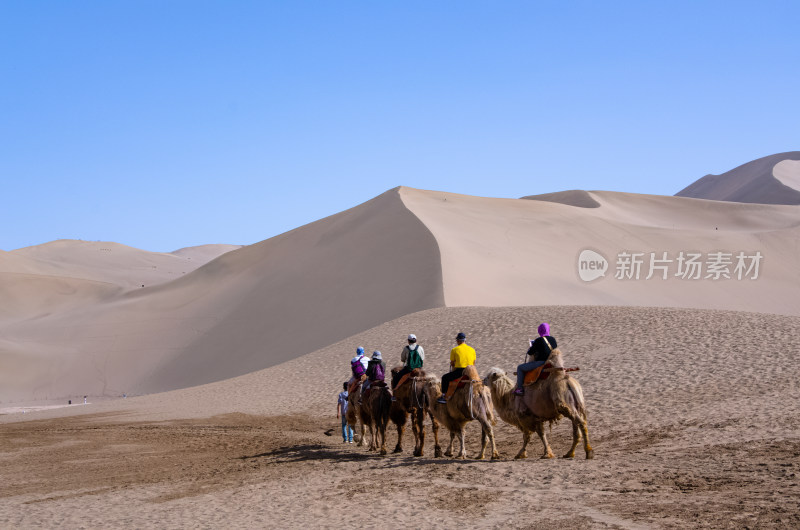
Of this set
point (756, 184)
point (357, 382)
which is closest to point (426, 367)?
point (357, 382)

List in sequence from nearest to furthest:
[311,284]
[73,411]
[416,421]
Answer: [416,421] < [73,411] < [311,284]

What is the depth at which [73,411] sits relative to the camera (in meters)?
29.8

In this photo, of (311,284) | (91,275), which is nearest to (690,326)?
(311,284)

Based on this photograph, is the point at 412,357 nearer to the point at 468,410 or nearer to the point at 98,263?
the point at 468,410

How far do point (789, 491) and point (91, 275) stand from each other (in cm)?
→ 9965

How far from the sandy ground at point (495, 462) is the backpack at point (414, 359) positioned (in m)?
1.63

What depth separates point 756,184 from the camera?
112 m

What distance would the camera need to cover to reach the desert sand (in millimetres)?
9781

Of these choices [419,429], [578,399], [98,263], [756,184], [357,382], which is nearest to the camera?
[578,399]

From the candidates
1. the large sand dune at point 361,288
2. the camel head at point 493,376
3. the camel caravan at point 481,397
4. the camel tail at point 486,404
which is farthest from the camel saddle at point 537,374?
the large sand dune at point 361,288

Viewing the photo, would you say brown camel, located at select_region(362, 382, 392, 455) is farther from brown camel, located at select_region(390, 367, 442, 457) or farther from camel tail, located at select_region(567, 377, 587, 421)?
camel tail, located at select_region(567, 377, 587, 421)

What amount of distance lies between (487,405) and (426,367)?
14.1 metres

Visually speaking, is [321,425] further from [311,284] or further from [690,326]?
[311,284]

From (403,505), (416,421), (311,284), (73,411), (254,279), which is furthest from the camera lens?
(254,279)
